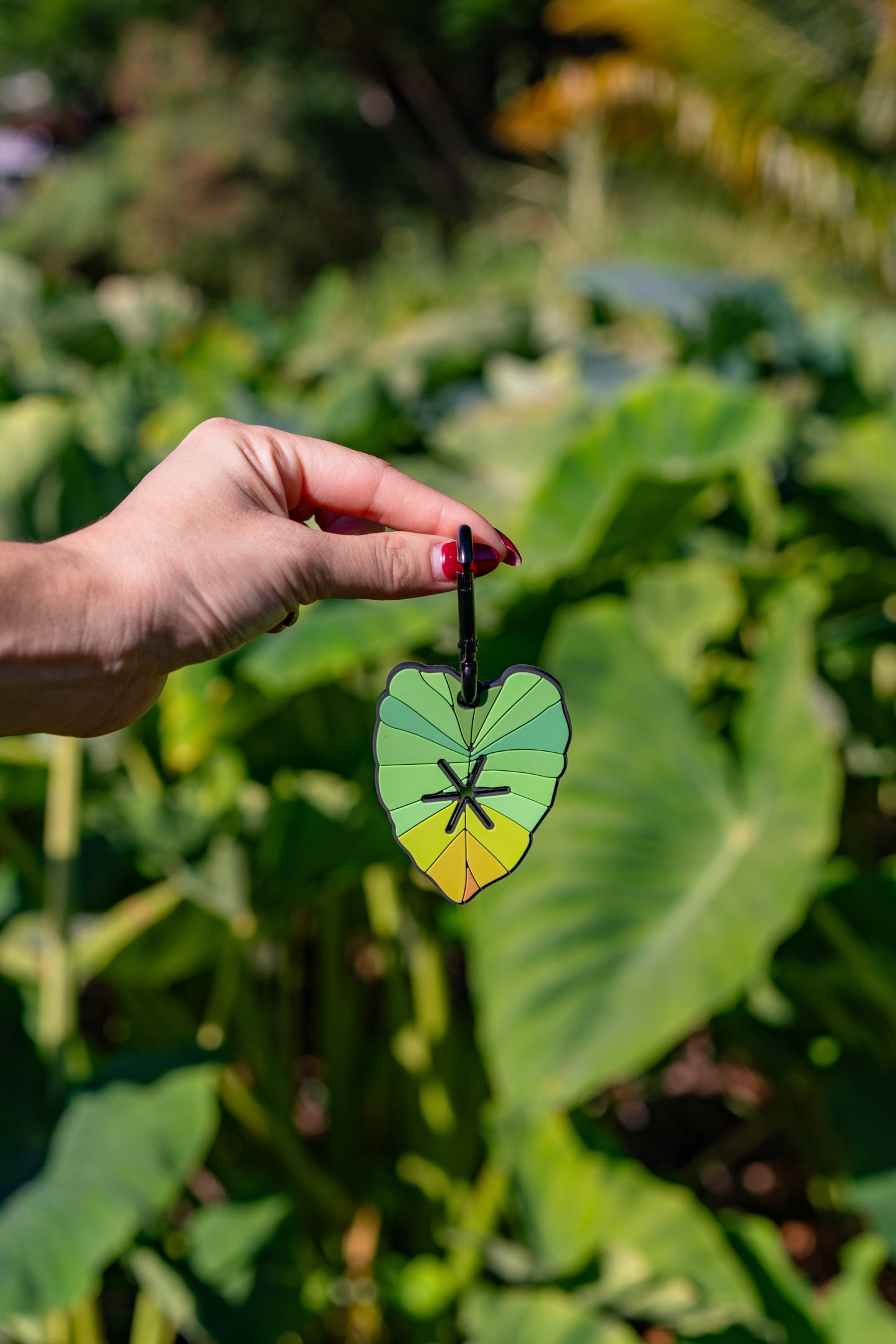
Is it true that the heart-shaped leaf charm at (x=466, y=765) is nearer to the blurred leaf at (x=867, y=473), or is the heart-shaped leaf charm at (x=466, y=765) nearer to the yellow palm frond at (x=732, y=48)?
the blurred leaf at (x=867, y=473)

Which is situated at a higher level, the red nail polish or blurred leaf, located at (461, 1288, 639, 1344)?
the red nail polish

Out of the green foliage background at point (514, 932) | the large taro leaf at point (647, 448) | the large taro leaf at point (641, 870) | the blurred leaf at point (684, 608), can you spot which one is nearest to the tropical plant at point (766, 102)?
the green foliage background at point (514, 932)

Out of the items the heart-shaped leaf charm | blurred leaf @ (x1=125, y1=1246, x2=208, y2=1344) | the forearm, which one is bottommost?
blurred leaf @ (x1=125, y1=1246, x2=208, y2=1344)

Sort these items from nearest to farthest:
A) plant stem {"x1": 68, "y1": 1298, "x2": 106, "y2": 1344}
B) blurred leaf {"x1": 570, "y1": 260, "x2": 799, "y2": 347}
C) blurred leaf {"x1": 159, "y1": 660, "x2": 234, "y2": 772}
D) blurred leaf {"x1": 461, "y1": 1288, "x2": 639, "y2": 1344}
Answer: blurred leaf {"x1": 461, "y1": 1288, "x2": 639, "y2": 1344} → plant stem {"x1": 68, "y1": 1298, "x2": 106, "y2": 1344} → blurred leaf {"x1": 159, "y1": 660, "x2": 234, "y2": 772} → blurred leaf {"x1": 570, "y1": 260, "x2": 799, "y2": 347}

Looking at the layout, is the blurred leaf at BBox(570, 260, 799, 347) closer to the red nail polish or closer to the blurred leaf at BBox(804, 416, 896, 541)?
the blurred leaf at BBox(804, 416, 896, 541)

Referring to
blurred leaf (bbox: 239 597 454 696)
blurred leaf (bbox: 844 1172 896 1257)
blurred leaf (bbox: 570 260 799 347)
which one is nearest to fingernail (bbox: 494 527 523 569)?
blurred leaf (bbox: 239 597 454 696)

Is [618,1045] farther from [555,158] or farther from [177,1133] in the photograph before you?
[555,158]

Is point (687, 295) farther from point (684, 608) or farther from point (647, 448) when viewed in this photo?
point (684, 608)
